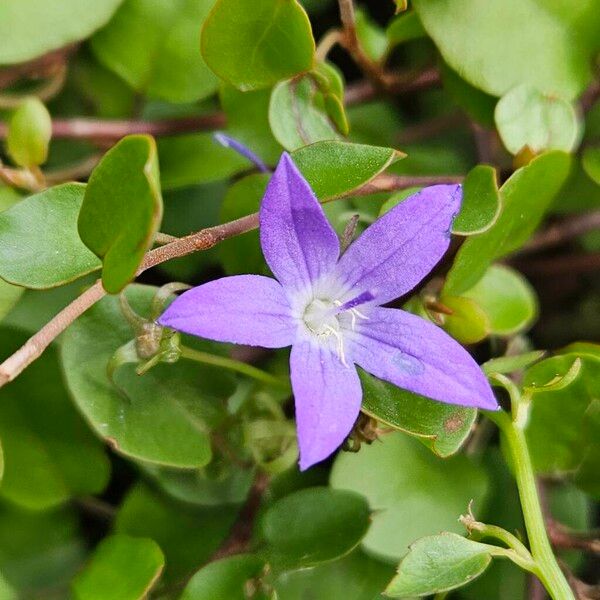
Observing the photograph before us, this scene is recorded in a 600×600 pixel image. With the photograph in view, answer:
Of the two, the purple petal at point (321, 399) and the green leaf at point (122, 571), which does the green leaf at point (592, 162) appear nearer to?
the purple petal at point (321, 399)

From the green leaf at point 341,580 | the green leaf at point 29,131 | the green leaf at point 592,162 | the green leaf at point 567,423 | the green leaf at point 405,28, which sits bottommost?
the green leaf at point 341,580

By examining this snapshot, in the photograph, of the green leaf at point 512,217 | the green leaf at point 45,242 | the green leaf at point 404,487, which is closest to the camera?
the green leaf at point 45,242

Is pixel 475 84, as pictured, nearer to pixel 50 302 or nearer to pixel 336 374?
pixel 336 374

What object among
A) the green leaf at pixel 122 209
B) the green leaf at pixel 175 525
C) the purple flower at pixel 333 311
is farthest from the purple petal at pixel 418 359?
the green leaf at pixel 175 525

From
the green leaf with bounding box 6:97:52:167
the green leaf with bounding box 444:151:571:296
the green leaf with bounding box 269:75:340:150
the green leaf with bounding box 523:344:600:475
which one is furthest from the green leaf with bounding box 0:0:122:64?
the green leaf with bounding box 523:344:600:475

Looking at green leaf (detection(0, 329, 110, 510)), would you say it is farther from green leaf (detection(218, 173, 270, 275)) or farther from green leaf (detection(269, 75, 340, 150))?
green leaf (detection(269, 75, 340, 150))

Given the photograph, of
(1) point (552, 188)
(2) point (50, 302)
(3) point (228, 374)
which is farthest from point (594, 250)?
(2) point (50, 302)

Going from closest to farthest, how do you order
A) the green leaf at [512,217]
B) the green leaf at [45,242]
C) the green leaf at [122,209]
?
the green leaf at [122,209], the green leaf at [45,242], the green leaf at [512,217]
